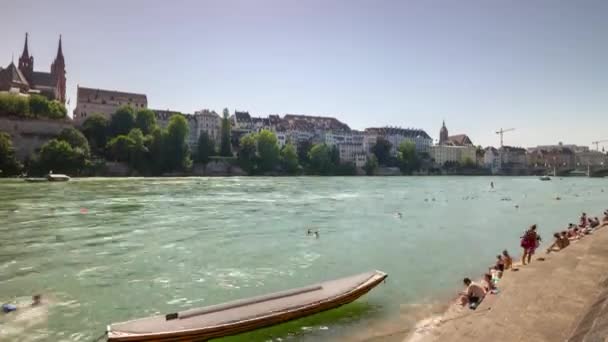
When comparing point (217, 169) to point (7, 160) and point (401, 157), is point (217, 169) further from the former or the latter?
point (401, 157)

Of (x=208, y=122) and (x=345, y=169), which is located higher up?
(x=208, y=122)

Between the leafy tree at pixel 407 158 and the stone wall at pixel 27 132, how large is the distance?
5434 inches

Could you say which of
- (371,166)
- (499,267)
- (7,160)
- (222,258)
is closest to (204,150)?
(7,160)

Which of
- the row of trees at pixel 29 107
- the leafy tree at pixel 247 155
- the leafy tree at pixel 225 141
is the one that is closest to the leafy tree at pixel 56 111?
the row of trees at pixel 29 107

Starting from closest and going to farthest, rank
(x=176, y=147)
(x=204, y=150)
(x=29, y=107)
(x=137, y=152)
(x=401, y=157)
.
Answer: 1. (x=29, y=107)
2. (x=137, y=152)
3. (x=176, y=147)
4. (x=204, y=150)
5. (x=401, y=157)

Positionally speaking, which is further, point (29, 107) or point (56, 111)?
point (56, 111)

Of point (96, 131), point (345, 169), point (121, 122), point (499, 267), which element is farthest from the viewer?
point (345, 169)

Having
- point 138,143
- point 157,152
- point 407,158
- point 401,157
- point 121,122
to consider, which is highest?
point 121,122

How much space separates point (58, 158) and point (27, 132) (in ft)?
52.0

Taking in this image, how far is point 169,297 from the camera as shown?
15.9 m

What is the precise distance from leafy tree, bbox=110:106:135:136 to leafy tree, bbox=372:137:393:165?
110m

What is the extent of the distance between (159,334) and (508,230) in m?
33.3

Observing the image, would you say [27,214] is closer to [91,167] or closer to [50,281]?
[50,281]

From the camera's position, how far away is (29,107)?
106 m
